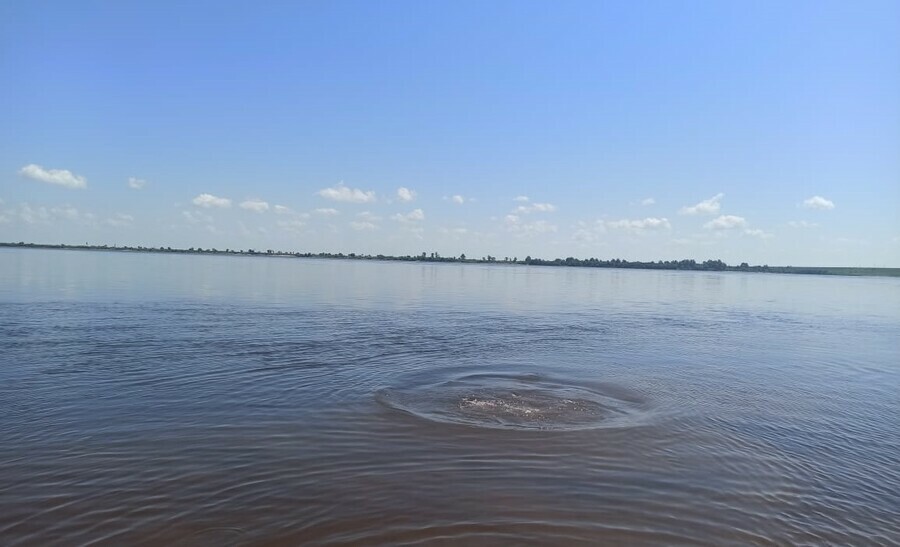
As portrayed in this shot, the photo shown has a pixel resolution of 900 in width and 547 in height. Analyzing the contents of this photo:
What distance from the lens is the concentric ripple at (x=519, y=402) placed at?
11.9 meters

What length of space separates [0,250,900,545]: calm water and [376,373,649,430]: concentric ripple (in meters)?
0.09

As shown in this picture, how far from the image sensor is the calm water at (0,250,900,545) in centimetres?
728

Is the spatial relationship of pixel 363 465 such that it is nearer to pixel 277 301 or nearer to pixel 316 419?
pixel 316 419

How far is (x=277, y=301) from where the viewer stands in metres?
40.3

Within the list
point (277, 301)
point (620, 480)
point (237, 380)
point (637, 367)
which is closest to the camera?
point (620, 480)

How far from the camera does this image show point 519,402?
44.2ft

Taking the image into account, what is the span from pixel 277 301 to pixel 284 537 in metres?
35.2

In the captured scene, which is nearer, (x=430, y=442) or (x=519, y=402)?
(x=430, y=442)

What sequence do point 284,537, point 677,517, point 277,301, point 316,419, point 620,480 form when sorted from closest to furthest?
point 284,537 → point 677,517 → point 620,480 → point 316,419 → point 277,301

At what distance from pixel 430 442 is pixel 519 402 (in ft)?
12.4

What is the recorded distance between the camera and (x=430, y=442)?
1030cm

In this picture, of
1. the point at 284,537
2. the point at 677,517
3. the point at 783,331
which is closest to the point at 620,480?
the point at 677,517

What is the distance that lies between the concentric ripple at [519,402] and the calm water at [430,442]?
0.30ft

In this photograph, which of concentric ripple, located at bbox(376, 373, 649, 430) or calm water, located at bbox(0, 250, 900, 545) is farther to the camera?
concentric ripple, located at bbox(376, 373, 649, 430)
